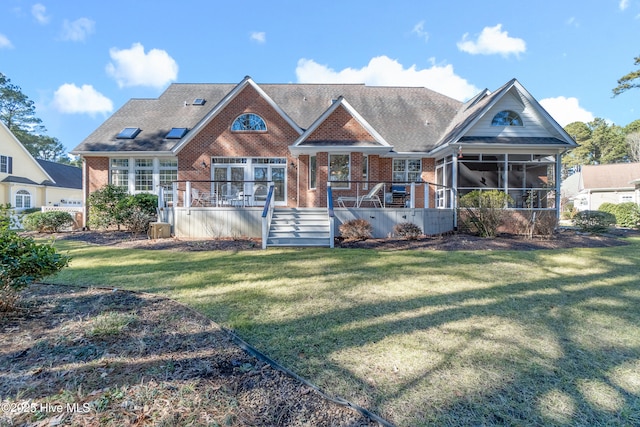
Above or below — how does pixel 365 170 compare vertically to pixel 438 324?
above

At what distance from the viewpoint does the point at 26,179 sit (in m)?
24.9

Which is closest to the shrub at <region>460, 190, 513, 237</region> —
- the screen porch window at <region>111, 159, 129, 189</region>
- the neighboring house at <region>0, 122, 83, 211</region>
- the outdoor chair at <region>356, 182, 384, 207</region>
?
the outdoor chair at <region>356, 182, 384, 207</region>

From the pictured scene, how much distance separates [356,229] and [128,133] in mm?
13600

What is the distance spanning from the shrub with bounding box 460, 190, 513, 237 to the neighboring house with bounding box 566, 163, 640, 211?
27909 millimetres

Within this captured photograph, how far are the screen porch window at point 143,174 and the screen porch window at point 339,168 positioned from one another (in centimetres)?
953

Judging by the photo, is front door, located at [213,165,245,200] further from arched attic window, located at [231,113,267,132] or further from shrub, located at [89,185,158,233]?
shrub, located at [89,185,158,233]

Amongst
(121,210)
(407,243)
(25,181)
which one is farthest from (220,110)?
(25,181)

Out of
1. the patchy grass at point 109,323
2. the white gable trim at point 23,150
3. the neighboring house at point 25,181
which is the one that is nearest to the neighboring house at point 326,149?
the patchy grass at point 109,323

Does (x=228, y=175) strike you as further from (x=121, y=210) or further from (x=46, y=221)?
(x=46, y=221)

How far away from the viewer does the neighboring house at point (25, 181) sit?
76.7ft

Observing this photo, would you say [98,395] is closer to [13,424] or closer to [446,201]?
[13,424]

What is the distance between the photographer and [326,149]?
43.3 ft

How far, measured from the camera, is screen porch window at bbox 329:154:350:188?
542 inches

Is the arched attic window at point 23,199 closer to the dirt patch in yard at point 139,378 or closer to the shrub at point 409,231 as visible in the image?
the dirt patch in yard at point 139,378
